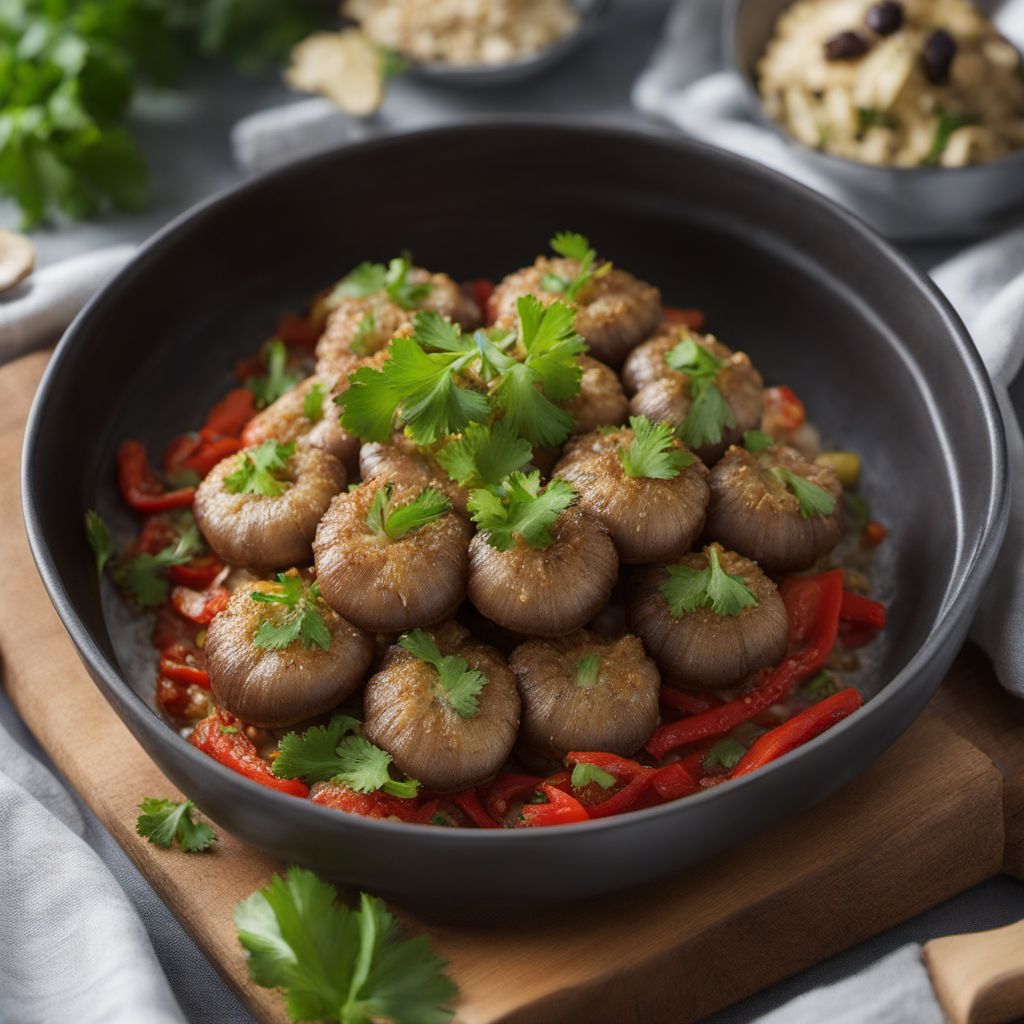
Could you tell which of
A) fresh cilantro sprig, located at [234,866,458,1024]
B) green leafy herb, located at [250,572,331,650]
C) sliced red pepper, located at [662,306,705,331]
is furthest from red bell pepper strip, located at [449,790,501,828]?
sliced red pepper, located at [662,306,705,331]

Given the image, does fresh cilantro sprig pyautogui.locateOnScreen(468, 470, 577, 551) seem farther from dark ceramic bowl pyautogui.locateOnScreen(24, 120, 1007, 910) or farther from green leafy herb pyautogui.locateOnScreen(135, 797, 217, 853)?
green leafy herb pyautogui.locateOnScreen(135, 797, 217, 853)

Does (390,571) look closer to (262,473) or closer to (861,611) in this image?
(262,473)

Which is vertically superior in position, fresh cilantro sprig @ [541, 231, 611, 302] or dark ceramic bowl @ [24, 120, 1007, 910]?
fresh cilantro sprig @ [541, 231, 611, 302]

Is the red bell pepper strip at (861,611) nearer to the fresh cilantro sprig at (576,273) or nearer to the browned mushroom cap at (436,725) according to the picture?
the browned mushroom cap at (436,725)

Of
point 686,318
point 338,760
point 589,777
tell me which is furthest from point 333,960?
point 686,318

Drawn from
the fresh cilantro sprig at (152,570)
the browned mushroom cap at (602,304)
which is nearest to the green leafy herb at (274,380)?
the fresh cilantro sprig at (152,570)

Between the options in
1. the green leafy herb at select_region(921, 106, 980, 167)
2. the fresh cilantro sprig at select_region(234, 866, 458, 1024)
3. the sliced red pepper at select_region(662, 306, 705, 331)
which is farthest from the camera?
the green leafy herb at select_region(921, 106, 980, 167)

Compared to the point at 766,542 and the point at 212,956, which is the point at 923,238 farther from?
the point at 212,956
